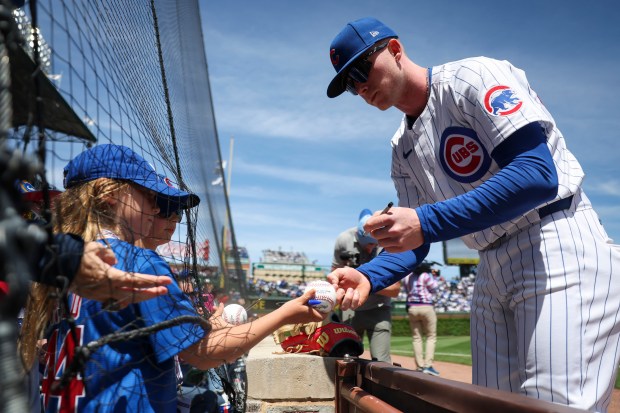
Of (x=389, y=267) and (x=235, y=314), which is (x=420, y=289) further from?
(x=389, y=267)

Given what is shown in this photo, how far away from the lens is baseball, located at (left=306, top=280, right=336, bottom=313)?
6.17 ft

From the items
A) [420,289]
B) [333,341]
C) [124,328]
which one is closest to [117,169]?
[124,328]

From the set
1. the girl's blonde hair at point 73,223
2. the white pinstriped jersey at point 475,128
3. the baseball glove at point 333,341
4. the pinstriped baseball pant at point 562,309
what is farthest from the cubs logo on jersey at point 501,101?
the baseball glove at point 333,341

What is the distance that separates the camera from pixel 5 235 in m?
0.56

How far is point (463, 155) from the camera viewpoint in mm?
1916

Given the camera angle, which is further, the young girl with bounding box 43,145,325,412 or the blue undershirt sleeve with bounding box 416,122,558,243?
the blue undershirt sleeve with bounding box 416,122,558,243

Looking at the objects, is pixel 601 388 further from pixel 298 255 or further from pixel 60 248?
pixel 298 255

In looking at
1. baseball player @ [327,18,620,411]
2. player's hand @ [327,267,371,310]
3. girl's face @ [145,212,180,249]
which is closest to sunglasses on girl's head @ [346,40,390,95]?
baseball player @ [327,18,620,411]

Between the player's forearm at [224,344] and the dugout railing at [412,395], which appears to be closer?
the dugout railing at [412,395]

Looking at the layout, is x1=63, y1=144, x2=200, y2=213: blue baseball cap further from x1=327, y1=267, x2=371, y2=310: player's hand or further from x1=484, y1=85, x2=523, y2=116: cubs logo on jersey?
x1=484, y1=85, x2=523, y2=116: cubs logo on jersey

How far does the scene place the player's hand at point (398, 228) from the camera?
5.53ft

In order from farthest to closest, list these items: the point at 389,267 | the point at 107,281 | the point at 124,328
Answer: the point at 389,267 → the point at 124,328 → the point at 107,281

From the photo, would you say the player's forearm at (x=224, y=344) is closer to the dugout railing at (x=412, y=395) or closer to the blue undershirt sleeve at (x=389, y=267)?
the dugout railing at (x=412, y=395)

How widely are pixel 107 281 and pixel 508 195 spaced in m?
1.11
